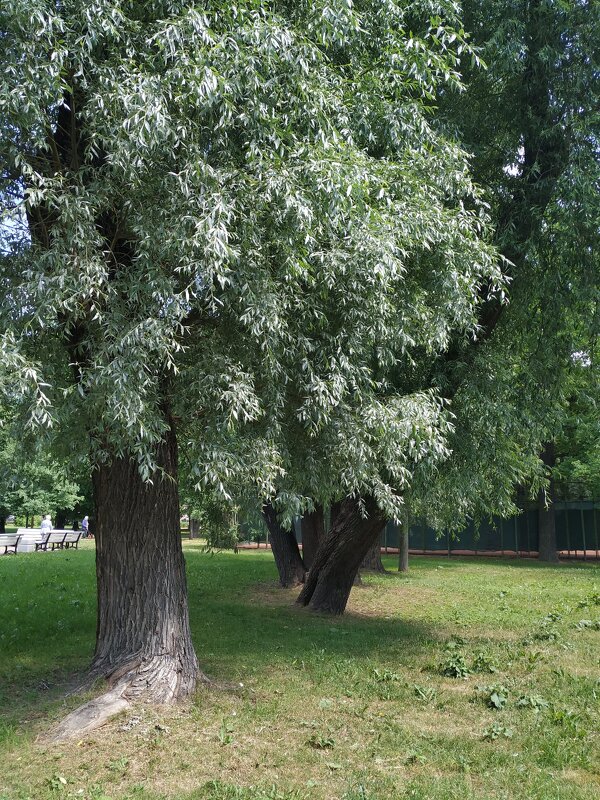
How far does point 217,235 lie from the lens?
18.1 feet

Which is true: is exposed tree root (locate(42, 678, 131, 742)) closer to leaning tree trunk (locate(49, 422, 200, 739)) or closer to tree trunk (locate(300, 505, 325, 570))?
leaning tree trunk (locate(49, 422, 200, 739))

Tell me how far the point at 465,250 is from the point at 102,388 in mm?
4273

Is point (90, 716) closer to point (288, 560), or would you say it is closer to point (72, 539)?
point (288, 560)

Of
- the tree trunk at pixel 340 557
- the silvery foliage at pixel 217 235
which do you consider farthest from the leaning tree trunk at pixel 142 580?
the tree trunk at pixel 340 557

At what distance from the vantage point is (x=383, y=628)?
11.4 meters

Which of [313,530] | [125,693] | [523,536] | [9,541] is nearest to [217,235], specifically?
[125,693]

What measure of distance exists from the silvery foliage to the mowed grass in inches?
79.3

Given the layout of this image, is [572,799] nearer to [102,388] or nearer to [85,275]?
[102,388]

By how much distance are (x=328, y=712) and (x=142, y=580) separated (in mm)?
2068

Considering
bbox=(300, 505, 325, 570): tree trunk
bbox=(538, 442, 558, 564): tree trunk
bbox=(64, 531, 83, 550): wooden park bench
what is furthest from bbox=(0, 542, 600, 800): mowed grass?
bbox=(64, 531, 83, 550): wooden park bench

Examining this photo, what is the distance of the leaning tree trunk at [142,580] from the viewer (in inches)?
271

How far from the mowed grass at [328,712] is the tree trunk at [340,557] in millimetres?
386

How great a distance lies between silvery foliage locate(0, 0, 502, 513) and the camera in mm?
Answer: 5711

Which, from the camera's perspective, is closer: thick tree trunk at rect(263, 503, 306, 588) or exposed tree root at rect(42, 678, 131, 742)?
exposed tree root at rect(42, 678, 131, 742)
